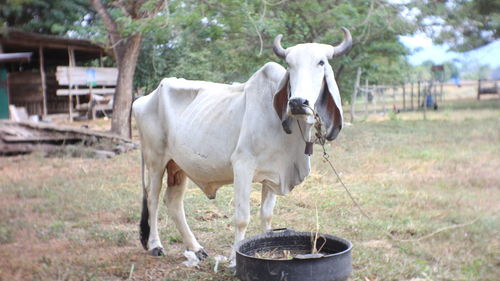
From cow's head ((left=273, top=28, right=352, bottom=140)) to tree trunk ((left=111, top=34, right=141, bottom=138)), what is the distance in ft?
28.3

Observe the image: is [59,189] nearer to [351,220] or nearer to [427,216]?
[351,220]

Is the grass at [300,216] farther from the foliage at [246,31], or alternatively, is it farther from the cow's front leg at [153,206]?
the foliage at [246,31]

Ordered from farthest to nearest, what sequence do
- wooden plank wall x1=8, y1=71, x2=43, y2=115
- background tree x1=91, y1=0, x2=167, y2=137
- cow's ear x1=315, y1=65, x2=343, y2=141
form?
1. wooden plank wall x1=8, y1=71, x2=43, y2=115
2. background tree x1=91, y1=0, x2=167, y2=137
3. cow's ear x1=315, y1=65, x2=343, y2=141

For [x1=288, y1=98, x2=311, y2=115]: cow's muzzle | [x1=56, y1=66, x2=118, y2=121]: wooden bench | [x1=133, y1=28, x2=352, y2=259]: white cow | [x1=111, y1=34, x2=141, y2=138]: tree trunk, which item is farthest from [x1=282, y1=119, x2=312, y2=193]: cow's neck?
[x1=56, y1=66, x2=118, y2=121]: wooden bench

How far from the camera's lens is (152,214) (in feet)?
15.6

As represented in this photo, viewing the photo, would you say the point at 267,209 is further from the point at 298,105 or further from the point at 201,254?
the point at 298,105

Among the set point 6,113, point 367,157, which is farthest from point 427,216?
point 6,113

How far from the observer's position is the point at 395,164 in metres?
8.39

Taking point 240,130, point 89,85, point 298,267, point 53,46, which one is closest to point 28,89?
point 89,85

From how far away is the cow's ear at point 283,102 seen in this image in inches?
143

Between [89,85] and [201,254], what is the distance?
1611cm

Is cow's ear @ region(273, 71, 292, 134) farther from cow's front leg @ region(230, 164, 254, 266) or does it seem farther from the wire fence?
the wire fence

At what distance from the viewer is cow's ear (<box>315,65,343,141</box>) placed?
3.53 metres

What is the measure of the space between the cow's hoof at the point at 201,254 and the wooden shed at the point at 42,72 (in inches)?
497
